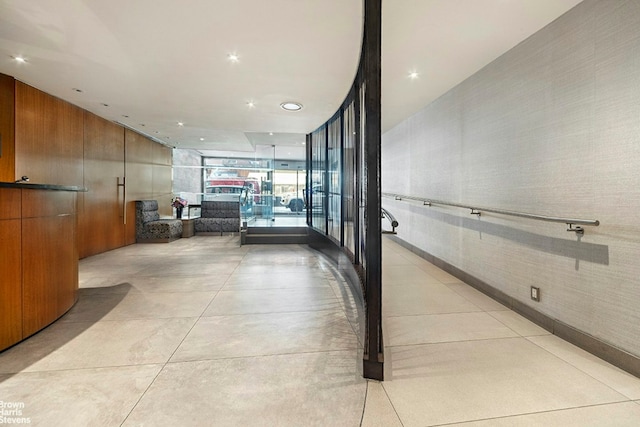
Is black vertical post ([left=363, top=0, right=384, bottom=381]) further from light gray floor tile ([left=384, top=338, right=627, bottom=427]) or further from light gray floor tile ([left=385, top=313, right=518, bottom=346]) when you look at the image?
light gray floor tile ([left=385, top=313, right=518, bottom=346])

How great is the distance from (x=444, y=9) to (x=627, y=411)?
2.99m

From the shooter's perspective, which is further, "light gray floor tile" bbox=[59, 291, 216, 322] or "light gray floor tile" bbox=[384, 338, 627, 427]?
"light gray floor tile" bbox=[59, 291, 216, 322]

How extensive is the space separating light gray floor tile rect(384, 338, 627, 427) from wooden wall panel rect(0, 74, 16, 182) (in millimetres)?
5304

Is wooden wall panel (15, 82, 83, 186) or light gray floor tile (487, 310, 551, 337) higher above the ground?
wooden wall panel (15, 82, 83, 186)

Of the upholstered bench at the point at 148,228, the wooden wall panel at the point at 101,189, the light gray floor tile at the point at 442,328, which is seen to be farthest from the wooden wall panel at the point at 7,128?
the light gray floor tile at the point at 442,328

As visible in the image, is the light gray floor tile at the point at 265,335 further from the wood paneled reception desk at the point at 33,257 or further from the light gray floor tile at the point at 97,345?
the wood paneled reception desk at the point at 33,257

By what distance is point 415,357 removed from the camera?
2.06m

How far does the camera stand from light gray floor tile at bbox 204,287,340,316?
115 inches

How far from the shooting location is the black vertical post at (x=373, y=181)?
1.76m

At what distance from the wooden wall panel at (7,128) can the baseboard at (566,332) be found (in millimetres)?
6350

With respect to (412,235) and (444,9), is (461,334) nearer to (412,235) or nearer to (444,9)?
(444,9)

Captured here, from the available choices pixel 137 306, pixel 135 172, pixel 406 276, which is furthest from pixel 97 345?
pixel 135 172

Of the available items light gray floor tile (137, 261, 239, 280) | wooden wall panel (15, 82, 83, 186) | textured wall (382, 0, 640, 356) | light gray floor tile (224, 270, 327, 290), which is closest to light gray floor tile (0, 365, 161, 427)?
light gray floor tile (224, 270, 327, 290)

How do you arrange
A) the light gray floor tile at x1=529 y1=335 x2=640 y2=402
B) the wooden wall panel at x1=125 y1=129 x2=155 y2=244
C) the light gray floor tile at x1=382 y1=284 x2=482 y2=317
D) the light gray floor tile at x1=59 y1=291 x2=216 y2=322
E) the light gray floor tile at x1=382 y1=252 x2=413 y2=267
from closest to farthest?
the light gray floor tile at x1=529 y1=335 x2=640 y2=402 → the light gray floor tile at x1=59 y1=291 x2=216 y2=322 → the light gray floor tile at x1=382 y1=284 x2=482 y2=317 → the light gray floor tile at x1=382 y1=252 x2=413 y2=267 → the wooden wall panel at x1=125 y1=129 x2=155 y2=244
